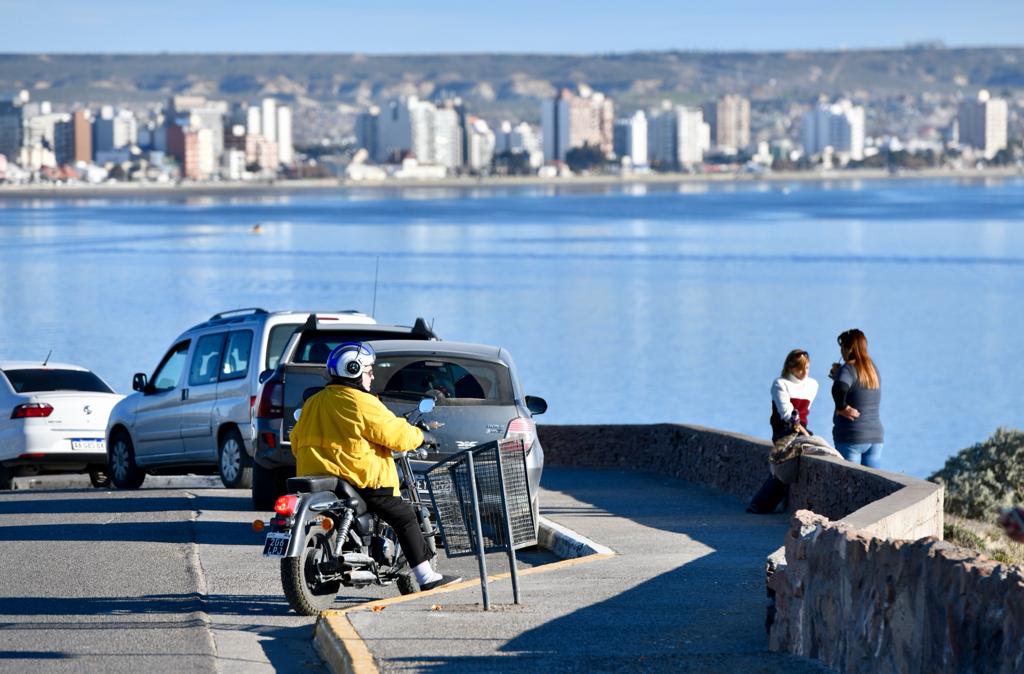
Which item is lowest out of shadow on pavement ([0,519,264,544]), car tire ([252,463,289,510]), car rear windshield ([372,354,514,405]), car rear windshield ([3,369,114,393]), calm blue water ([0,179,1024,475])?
calm blue water ([0,179,1024,475])

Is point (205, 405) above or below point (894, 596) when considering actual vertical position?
below

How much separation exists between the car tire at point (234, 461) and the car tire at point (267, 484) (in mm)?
1714

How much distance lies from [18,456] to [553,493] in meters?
5.96

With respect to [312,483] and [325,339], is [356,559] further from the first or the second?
[325,339]

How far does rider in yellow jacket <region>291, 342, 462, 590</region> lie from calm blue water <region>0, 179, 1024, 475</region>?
26295 millimetres

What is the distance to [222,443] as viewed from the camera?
1681 cm

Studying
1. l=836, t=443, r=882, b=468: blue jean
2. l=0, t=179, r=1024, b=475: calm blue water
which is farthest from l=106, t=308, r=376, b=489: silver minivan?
l=0, t=179, r=1024, b=475: calm blue water

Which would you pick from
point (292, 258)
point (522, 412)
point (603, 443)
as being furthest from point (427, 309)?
point (522, 412)

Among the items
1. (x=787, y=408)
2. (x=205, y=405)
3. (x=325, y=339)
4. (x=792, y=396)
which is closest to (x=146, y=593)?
(x=325, y=339)

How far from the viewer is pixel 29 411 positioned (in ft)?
60.5

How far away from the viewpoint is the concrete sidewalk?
7816 mm

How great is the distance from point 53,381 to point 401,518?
441 inches

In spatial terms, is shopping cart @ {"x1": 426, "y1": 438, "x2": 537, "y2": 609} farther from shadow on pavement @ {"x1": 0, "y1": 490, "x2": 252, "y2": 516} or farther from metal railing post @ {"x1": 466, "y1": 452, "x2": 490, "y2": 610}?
shadow on pavement @ {"x1": 0, "y1": 490, "x2": 252, "y2": 516}

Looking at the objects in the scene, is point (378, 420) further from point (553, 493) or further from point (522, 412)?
point (553, 493)
